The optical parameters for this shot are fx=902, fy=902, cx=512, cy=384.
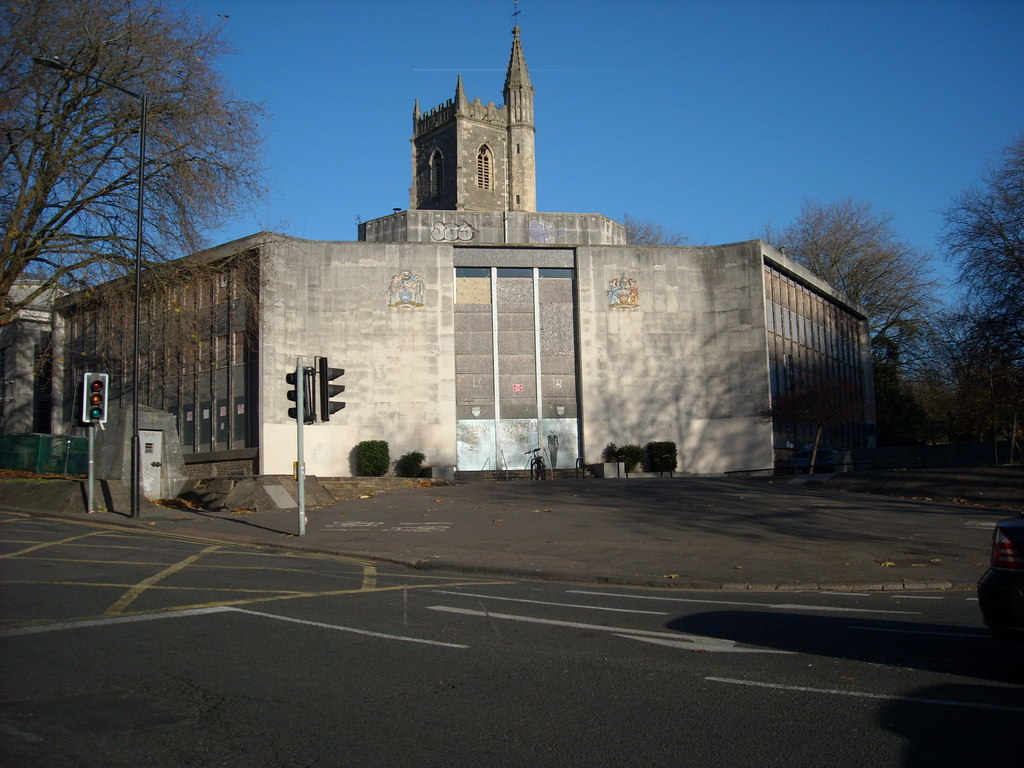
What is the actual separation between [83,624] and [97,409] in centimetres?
1337

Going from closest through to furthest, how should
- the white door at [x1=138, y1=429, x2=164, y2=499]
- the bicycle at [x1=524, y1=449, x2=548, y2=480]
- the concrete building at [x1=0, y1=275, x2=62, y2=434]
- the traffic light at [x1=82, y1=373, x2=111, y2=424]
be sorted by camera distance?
1. the traffic light at [x1=82, y1=373, x2=111, y2=424]
2. the white door at [x1=138, y1=429, x2=164, y2=499]
3. the bicycle at [x1=524, y1=449, x2=548, y2=480]
4. the concrete building at [x1=0, y1=275, x2=62, y2=434]

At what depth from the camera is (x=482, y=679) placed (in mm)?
6352

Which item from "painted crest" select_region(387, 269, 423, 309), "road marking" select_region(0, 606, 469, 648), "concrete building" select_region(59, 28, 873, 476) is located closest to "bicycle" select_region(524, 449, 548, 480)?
"concrete building" select_region(59, 28, 873, 476)

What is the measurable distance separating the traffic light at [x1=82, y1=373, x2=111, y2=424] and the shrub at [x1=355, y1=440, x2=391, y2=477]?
16.9 metres

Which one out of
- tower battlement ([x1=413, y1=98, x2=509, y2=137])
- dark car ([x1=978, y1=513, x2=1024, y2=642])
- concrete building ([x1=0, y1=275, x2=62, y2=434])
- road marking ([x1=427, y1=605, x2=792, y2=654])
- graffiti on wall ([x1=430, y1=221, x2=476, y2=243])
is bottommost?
road marking ([x1=427, y1=605, x2=792, y2=654])

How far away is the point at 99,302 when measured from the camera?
25.9 metres

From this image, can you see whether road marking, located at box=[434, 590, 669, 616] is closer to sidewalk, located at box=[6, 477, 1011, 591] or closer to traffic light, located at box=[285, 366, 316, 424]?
sidewalk, located at box=[6, 477, 1011, 591]

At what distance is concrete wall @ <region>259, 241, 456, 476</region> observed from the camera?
37.5m

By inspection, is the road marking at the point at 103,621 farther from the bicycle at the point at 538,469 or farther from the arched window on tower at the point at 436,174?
the arched window on tower at the point at 436,174

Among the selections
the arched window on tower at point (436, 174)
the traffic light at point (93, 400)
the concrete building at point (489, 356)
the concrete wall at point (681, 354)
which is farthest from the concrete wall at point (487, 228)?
the arched window on tower at point (436, 174)

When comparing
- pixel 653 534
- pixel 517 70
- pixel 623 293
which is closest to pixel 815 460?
pixel 623 293

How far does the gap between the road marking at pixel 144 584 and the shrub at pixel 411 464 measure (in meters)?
22.6

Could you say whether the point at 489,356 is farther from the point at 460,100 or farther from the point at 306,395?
the point at 460,100

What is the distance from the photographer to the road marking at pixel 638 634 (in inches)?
297
